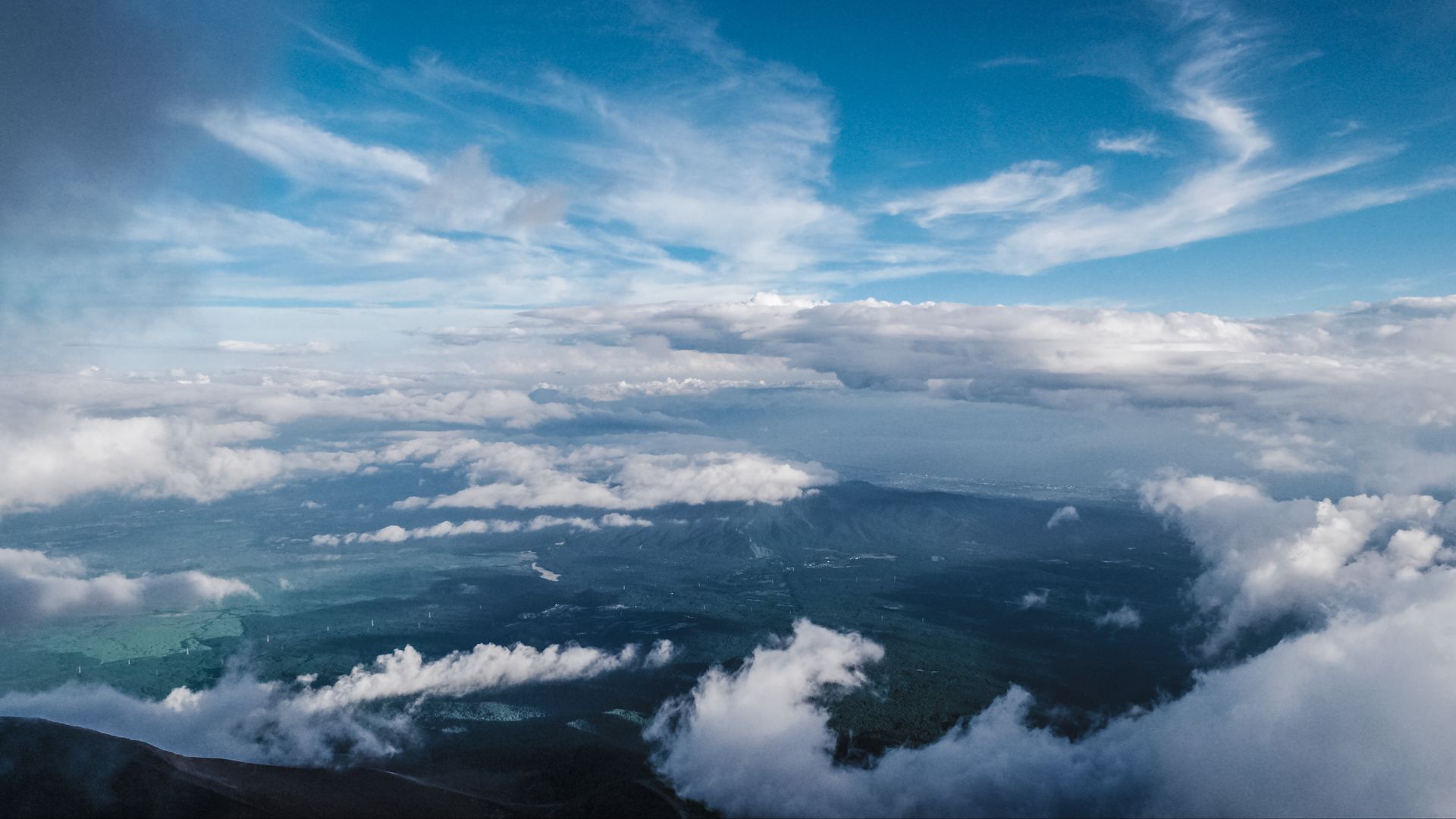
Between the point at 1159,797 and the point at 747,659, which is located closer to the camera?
the point at 1159,797

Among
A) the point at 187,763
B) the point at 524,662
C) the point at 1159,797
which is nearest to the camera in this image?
the point at 187,763

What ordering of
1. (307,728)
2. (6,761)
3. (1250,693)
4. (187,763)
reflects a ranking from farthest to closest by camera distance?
1. (307,728)
2. (1250,693)
3. (187,763)
4. (6,761)

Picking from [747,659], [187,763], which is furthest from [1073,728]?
[187,763]

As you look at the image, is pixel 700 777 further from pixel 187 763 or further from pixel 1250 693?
pixel 1250 693

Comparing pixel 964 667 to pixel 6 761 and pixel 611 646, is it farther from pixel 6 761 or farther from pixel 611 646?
pixel 6 761

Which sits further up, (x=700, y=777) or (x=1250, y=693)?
(x=1250, y=693)

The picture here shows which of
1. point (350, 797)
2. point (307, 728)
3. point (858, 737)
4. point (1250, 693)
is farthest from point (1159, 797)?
point (307, 728)

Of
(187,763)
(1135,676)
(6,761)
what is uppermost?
(6,761)

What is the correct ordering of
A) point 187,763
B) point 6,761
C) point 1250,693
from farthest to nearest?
point 1250,693 < point 187,763 < point 6,761

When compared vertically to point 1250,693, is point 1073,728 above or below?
below
